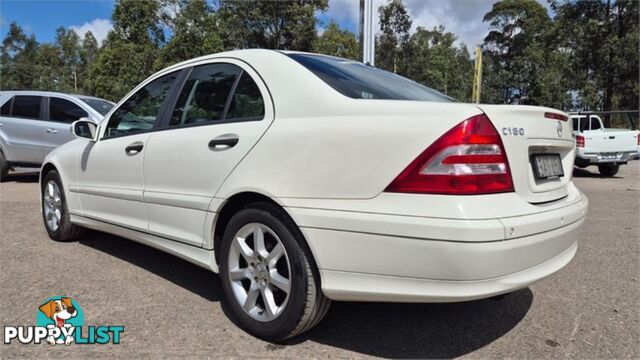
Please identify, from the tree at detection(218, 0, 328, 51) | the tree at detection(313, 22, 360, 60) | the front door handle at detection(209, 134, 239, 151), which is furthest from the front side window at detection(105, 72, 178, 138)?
the tree at detection(313, 22, 360, 60)

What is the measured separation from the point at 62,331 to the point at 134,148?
1.31 metres

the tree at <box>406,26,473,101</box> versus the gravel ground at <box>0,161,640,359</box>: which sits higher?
the tree at <box>406,26,473,101</box>

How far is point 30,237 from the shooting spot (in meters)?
4.64

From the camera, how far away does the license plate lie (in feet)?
7.45

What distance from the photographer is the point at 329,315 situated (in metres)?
2.82

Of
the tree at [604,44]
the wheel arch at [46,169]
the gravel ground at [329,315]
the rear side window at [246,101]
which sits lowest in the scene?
the gravel ground at [329,315]

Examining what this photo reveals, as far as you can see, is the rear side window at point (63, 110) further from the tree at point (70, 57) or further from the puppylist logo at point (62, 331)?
the tree at point (70, 57)

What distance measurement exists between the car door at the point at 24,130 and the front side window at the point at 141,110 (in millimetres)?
6196

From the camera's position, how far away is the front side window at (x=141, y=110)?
336cm

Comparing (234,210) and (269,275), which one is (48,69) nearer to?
(234,210)

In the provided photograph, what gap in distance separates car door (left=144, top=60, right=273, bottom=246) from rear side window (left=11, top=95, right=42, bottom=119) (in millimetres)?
7272

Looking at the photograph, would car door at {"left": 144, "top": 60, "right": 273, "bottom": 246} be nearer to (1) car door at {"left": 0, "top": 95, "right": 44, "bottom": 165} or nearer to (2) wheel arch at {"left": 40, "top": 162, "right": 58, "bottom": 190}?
(2) wheel arch at {"left": 40, "top": 162, "right": 58, "bottom": 190}

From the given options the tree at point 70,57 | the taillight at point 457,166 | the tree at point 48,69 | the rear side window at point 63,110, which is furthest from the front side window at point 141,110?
the tree at point 70,57

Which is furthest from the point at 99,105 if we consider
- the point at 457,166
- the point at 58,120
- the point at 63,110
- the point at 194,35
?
the point at 194,35
